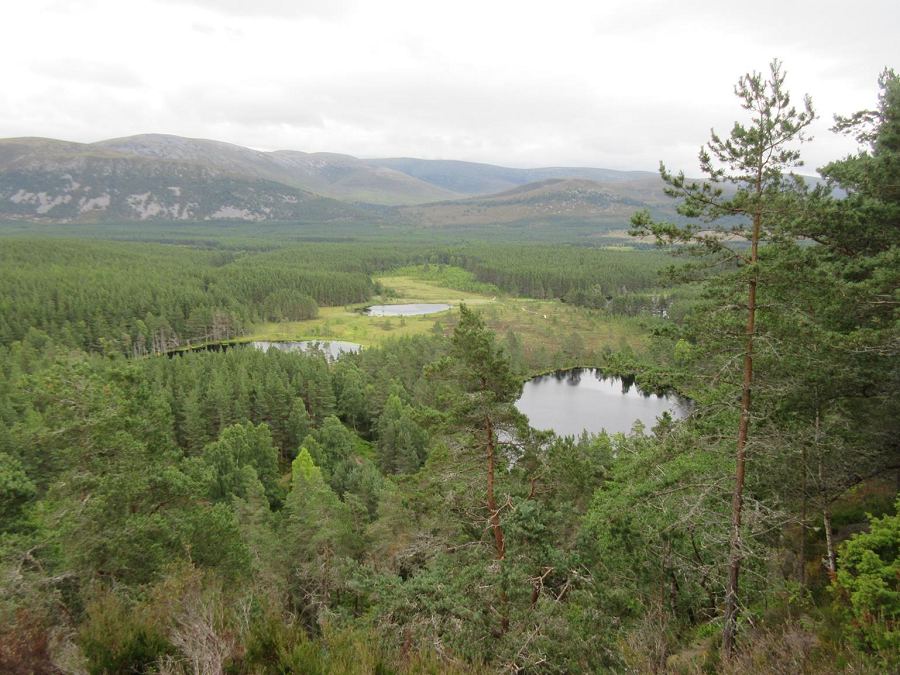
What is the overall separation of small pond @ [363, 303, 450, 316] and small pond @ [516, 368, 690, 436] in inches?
2034

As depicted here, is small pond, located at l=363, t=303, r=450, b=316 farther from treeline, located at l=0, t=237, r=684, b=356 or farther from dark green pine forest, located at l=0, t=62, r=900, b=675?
dark green pine forest, located at l=0, t=62, r=900, b=675

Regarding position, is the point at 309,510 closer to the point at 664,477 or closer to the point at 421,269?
the point at 664,477

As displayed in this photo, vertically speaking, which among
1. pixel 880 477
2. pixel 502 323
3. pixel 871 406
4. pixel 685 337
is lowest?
pixel 502 323

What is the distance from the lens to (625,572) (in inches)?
574

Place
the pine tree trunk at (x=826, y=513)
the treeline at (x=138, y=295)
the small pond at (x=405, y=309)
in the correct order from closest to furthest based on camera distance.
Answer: the pine tree trunk at (x=826, y=513) → the treeline at (x=138, y=295) → the small pond at (x=405, y=309)

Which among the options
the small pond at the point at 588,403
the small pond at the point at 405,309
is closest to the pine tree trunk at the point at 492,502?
the small pond at the point at 588,403

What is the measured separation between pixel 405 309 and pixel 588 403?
72.7m

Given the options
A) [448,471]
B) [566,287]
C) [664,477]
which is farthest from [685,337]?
[566,287]

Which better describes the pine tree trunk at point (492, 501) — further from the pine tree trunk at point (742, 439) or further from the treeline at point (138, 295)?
the treeline at point (138, 295)

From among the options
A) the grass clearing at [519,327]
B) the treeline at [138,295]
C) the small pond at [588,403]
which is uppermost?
the treeline at [138,295]

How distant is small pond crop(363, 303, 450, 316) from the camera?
407ft

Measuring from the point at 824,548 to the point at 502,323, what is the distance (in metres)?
93.3

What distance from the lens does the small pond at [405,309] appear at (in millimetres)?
124188

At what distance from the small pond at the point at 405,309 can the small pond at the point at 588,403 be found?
169 feet
